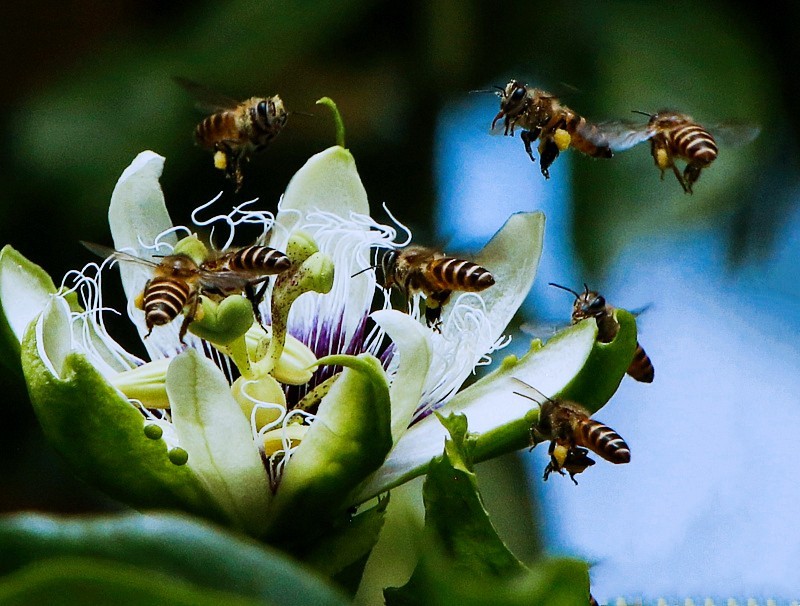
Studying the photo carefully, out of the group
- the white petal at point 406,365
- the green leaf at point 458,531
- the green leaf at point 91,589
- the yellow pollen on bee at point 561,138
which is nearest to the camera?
the green leaf at point 91,589

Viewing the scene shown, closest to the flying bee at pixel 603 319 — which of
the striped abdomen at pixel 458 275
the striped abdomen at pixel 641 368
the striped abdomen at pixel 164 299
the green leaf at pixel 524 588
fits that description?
the striped abdomen at pixel 641 368

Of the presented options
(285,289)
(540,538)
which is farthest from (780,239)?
(285,289)

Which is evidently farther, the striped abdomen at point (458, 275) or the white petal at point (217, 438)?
the striped abdomen at point (458, 275)

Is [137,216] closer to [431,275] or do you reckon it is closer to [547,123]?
[431,275]

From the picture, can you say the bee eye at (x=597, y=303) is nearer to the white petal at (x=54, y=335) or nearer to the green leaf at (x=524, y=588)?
the white petal at (x=54, y=335)

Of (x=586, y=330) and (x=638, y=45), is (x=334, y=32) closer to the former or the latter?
(x=638, y=45)
